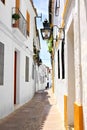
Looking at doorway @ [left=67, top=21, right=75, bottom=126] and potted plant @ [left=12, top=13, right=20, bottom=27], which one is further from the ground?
potted plant @ [left=12, top=13, right=20, bottom=27]

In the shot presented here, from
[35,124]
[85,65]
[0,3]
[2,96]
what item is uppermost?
[0,3]

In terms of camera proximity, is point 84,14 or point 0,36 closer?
point 84,14

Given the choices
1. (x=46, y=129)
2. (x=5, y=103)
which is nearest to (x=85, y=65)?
(x=46, y=129)

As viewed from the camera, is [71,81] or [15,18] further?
[15,18]

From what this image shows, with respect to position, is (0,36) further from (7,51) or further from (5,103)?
(5,103)

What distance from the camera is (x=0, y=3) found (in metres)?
11.4

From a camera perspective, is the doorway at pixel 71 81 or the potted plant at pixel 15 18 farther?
the potted plant at pixel 15 18

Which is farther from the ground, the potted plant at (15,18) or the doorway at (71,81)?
the potted plant at (15,18)

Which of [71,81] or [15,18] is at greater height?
[15,18]

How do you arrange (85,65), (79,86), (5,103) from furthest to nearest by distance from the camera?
(5,103) < (79,86) < (85,65)

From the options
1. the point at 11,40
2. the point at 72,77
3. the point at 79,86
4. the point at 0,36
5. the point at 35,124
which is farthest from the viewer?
the point at 11,40

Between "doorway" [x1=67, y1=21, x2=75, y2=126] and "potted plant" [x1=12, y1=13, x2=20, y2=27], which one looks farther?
"potted plant" [x1=12, y1=13, x2=20, y2=27]

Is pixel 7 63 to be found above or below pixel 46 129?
above

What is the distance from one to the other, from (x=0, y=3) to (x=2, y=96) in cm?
338
